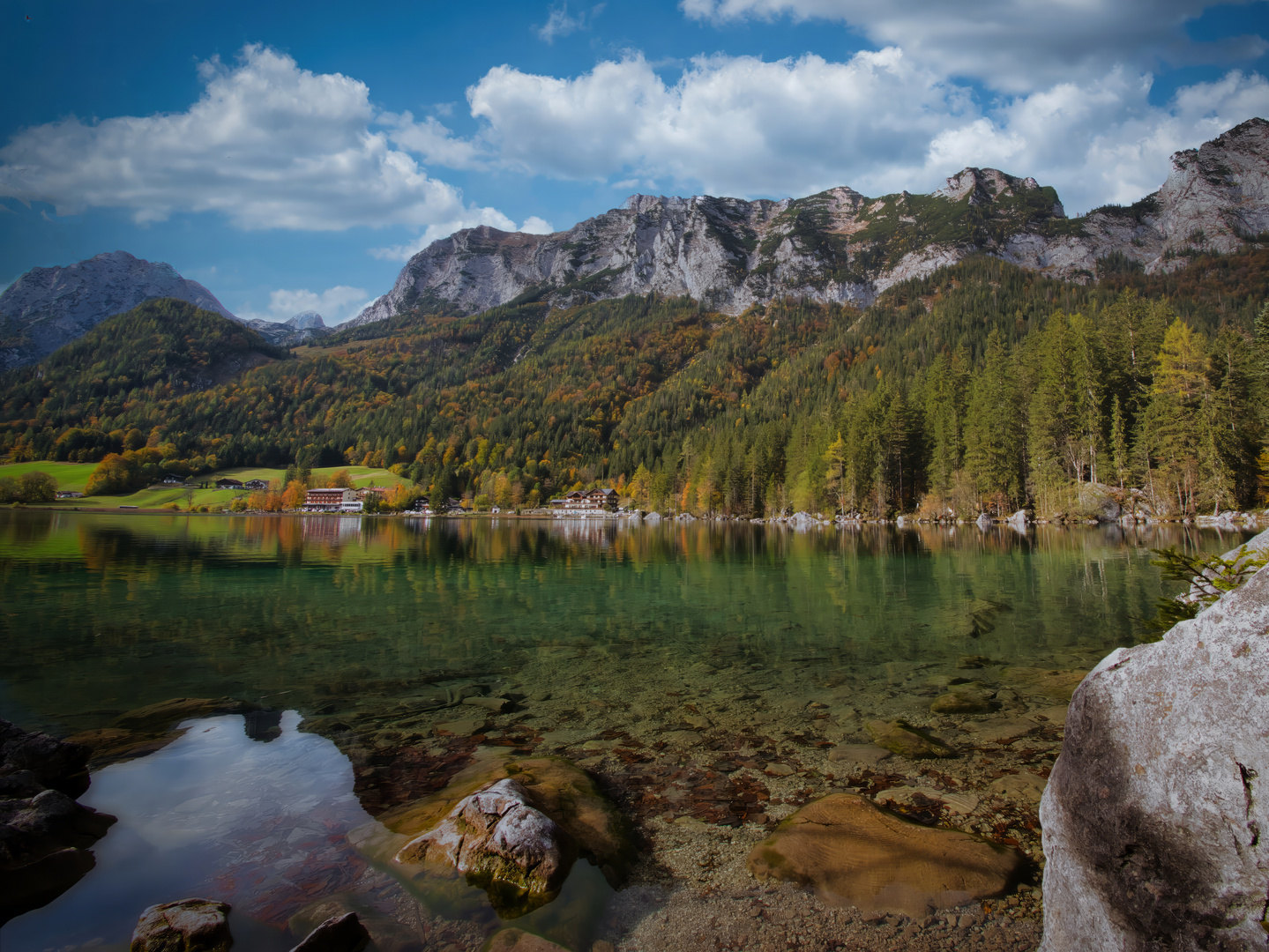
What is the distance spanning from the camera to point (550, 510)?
17650cm

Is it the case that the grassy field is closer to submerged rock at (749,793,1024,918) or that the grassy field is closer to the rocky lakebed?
the rocky lakebed

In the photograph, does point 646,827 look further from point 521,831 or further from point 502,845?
point 502,845

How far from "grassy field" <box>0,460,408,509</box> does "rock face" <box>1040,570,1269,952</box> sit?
557 ft

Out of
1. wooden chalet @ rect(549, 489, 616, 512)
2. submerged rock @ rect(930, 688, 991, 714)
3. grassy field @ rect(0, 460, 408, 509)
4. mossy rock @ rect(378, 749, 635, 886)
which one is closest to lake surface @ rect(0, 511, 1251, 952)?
mossy rock @ rect(378, 749, 635, 886)

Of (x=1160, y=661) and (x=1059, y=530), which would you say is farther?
(x=1059, y=530)

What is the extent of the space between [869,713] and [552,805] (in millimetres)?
6416

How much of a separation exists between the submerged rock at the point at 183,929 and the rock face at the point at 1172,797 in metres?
6.21

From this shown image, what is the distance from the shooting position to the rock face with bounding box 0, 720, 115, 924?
5.43 metres

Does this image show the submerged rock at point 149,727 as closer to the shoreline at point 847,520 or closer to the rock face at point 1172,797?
the rock face at point 1172,797

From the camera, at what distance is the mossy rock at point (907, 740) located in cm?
827

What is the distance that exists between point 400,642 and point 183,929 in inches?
489

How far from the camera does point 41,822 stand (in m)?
6.21

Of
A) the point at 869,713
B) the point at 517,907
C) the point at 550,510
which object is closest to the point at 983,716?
the point at 869,713

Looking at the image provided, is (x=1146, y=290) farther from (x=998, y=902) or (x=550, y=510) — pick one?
(x=998, y=902)
